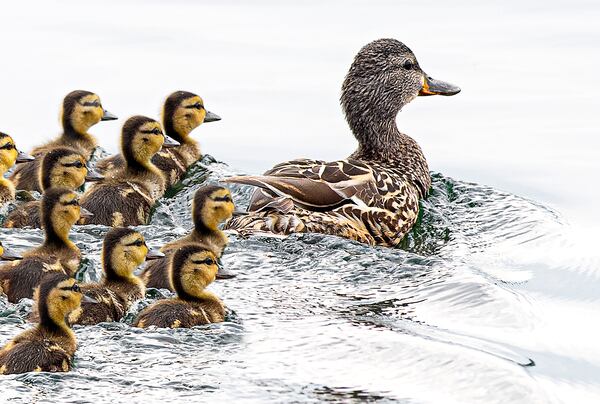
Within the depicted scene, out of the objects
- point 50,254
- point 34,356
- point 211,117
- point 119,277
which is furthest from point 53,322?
point 211,117

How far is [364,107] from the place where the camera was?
8.87 metres

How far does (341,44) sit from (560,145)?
7.46ft

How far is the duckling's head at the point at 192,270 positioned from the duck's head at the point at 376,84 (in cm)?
235

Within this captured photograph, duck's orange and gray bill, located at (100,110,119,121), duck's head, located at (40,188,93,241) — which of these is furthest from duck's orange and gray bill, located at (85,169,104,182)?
duck's orange and gray bill, located at (100,110,119,121)

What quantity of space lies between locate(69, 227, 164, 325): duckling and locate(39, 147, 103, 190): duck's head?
4.27ft

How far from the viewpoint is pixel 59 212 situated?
723 centimetres

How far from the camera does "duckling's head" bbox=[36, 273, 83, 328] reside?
19.6ft

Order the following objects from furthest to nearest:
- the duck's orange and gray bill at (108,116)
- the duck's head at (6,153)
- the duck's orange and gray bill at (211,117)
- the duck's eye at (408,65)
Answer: the duck's orange and gray bill at (211,117) → the duck's orange and gray bill at (108,116) → the duck's eye at (408,65) → the duck's head at (6,153)

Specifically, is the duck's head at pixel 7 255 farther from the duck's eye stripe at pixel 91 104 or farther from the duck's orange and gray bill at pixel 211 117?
the duck's orange and gray bill at pixel 211 117

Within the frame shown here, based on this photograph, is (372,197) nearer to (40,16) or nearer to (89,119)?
(89,119)

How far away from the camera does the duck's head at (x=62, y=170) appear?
8.19m

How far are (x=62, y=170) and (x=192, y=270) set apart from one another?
1829 millimetres

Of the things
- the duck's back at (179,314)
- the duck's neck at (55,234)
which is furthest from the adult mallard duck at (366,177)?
the duck's back at (179,314)

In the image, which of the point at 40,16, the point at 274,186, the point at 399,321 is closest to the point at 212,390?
the point at 399,321
